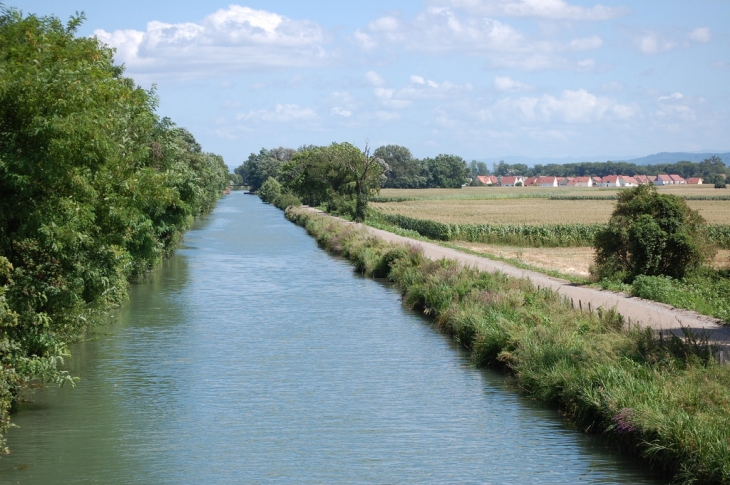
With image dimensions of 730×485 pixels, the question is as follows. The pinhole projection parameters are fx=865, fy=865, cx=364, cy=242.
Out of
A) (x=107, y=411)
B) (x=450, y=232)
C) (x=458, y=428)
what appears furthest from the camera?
(x=450, y=232)

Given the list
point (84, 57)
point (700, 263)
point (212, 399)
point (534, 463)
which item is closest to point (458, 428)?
point (534, 463)

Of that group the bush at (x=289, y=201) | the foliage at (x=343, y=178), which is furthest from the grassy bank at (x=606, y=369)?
the bush at (x=289, y=201)

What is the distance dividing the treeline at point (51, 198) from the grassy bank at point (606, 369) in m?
Answer: 8.73

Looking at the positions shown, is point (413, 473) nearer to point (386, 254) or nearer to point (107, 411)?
point (107, 411)

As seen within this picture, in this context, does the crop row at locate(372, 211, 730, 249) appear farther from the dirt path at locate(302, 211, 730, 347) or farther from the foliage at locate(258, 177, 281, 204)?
the foliage at locate(258, 177, 281, 204)

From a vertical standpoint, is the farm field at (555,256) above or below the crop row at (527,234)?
below

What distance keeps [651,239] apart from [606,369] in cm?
1506

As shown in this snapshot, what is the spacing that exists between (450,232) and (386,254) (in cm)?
1817

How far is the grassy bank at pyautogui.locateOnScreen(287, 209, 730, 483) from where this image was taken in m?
12.1

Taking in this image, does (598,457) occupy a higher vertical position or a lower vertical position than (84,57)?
lower

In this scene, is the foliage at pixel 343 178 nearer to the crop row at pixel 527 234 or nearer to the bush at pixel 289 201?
the bush at pixel 289 201

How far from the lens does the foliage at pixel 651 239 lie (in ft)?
95.3

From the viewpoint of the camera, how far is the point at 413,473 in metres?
13.1

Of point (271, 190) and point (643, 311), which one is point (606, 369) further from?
point (271, 190)
